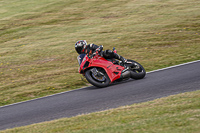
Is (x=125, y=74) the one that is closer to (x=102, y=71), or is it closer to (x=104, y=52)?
(x=102, y=71)

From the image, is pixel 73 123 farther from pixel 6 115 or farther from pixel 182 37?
pixel 182 37

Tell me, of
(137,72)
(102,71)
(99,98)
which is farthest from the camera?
(137,72)

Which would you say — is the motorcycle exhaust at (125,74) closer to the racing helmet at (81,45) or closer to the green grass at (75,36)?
the racing helmet at (81,45)

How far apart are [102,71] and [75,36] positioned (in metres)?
14.2

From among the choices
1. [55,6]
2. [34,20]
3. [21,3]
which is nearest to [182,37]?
[34,20]

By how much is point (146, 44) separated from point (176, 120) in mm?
13274

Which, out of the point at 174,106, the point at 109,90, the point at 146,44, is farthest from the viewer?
the point at 146,44

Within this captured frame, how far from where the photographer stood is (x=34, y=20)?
32.7m

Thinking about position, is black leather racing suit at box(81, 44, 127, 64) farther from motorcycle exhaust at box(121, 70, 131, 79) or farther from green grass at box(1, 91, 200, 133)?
green grass at box(1, 91, 200, 133)

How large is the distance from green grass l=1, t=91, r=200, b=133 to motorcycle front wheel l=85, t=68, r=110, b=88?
10.5ft

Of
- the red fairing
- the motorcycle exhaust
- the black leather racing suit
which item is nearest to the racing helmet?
the black leather racing suit

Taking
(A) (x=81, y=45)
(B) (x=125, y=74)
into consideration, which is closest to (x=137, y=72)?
(B) (x=125, y=74)

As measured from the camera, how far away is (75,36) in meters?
24.0

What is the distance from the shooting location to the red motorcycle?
9961mm
